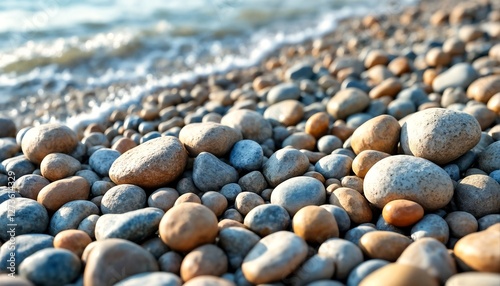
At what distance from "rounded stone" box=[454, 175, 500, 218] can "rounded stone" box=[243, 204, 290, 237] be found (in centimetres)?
103

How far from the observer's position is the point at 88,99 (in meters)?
4.93

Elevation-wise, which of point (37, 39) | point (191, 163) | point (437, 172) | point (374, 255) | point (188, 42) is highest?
point (37, 39)

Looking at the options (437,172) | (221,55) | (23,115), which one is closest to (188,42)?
(221,55)

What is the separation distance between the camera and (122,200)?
2.49 m

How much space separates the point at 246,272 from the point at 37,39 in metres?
6.38

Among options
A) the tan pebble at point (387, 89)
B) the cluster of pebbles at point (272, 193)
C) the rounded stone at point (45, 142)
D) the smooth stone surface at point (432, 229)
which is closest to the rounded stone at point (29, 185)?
the cluster of pebbles at point (272, 193)

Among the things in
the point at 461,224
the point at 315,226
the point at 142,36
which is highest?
the point at 142,36

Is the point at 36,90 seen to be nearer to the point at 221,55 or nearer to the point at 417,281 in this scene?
the point at 221,55

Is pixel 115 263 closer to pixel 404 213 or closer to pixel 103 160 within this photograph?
Result: pixel 103 160

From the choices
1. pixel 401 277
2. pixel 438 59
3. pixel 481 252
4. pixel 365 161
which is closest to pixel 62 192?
pixel 365 161

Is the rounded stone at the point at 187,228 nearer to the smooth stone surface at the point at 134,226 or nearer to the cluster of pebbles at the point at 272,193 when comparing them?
the cluster of pebbles at the point at 272,193

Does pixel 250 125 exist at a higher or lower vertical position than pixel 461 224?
higher

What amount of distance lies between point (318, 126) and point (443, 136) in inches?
41.7

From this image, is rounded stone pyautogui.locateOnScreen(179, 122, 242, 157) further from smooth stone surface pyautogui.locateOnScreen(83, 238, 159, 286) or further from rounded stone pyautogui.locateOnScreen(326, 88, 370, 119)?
rounded stone pyautogui.locateOnScreen(326, 88, 370, 119)
